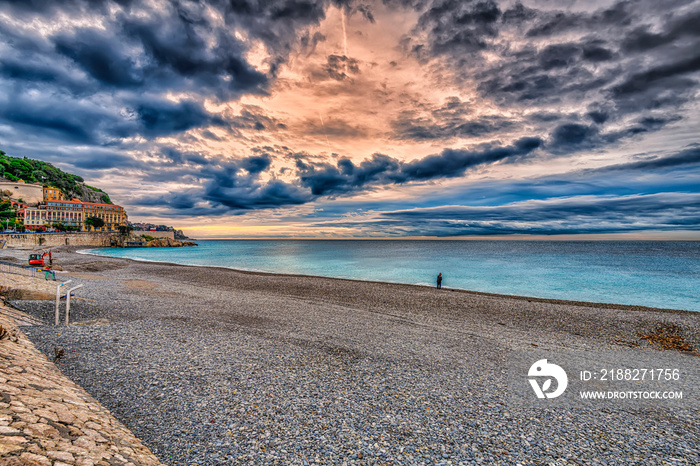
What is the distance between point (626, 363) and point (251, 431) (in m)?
13.6

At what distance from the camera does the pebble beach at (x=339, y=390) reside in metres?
5.57

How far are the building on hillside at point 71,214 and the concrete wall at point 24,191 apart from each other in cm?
497

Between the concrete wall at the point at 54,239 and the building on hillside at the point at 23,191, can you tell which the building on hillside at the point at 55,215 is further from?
the concrete wall at the point at 54,239

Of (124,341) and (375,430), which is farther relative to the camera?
(124,341)

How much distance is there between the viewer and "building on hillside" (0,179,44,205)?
10964cm

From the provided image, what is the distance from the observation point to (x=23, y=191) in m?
114

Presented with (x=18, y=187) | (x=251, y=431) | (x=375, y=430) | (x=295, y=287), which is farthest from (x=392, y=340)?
(x=18, y=187)

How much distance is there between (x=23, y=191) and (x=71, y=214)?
1623 cm

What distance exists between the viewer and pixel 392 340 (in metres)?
12.3

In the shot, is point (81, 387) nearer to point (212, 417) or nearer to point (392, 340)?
point (212, 417)

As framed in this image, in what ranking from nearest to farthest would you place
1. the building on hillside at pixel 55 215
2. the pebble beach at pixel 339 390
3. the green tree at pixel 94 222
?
the pebble beach at pixel 339 390, the building on hillside at pixel 55 215, the green tree at pixel 94 222

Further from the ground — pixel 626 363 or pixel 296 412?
pixel 296 412

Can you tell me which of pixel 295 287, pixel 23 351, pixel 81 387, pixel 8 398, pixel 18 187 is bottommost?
pixel 295 287

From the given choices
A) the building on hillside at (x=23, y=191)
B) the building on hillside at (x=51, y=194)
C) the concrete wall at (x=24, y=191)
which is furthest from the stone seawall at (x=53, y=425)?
the building on hillside at (x=51, y=194)
